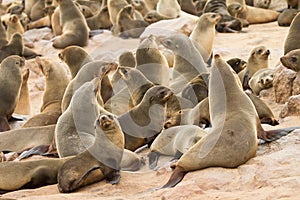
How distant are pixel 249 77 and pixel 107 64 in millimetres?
2334

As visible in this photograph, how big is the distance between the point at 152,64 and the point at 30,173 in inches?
144

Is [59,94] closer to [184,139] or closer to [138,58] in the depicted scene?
[138,58]

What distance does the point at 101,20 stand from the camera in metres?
15.6

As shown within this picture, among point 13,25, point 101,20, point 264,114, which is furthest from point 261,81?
point 13,25

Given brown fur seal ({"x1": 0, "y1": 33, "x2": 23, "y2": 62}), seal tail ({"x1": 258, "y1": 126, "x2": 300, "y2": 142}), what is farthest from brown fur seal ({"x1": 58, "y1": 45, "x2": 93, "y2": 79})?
seal tail ({"x1": 258, "y1": 126, "x2": 300, "y2": 142})

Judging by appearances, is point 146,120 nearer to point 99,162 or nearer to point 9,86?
point 99,162

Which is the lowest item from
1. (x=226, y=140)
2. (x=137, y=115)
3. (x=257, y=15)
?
(x=257, y=15)

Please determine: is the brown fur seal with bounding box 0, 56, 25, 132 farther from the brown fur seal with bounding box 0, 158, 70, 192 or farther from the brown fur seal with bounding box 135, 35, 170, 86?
the brown fur seal with bounding box 0, 158, 70, 192

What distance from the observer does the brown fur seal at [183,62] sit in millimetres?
9391

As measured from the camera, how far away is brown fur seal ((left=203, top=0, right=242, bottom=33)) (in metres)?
14.4

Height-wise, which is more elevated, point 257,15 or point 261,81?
point 261,81

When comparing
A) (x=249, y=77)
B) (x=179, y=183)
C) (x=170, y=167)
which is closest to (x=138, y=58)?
(x=249, y=77)

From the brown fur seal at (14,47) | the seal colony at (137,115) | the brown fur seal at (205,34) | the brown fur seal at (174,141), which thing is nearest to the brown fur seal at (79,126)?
the seal colony at (137,115)

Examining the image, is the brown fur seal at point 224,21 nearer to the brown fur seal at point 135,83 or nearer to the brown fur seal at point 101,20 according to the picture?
the brown fur seal at point 101,20
